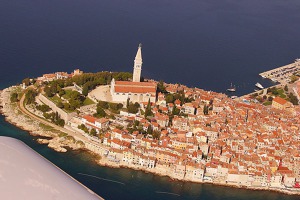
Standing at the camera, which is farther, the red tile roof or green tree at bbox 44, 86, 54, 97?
the red tile roof

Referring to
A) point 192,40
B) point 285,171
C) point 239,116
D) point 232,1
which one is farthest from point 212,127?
point 232,1

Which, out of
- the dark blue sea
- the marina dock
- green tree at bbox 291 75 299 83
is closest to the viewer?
the dark blue sea

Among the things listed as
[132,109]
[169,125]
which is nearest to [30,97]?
[132,109]

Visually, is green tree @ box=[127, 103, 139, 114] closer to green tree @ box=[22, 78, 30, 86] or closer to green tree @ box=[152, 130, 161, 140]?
green tree @ box=[152, 130, 161, 140]

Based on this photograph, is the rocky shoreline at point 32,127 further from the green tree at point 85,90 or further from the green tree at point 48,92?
the green tree at point 85,90

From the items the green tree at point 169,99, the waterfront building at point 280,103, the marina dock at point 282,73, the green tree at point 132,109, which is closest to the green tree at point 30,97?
the green tree at point 132,109

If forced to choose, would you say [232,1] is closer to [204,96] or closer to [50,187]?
[204,96]

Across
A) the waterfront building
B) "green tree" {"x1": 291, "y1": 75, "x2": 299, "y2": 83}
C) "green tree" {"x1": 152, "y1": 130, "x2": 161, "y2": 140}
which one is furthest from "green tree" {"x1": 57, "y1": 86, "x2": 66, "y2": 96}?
"green tree" {"x1": 291, "y1": 75, "x2": 299, "y2": 83}
